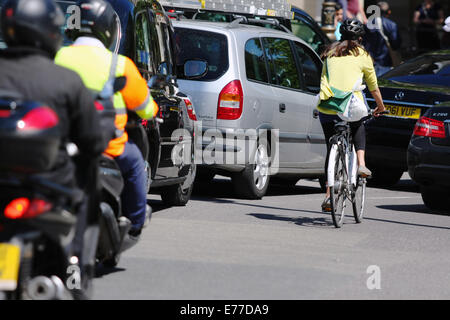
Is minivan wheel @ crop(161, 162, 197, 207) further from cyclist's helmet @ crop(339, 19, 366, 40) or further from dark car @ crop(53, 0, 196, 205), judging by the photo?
cyclist's helmet @ crop(339, 19, 366, 40)

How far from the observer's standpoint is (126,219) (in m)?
6.52

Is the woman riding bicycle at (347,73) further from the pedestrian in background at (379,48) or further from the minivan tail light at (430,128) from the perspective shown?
the pedestrian in background at (379,48)

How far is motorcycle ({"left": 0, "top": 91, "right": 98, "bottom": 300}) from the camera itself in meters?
4.42

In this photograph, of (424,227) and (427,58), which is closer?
(424,227)

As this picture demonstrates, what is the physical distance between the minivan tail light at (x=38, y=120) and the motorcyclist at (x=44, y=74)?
150 mm

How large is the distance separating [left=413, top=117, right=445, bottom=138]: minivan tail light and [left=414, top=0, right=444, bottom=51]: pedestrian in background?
14.1 m

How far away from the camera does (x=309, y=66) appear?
43.4ft

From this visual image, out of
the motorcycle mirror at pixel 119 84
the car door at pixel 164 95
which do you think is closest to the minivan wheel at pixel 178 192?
the car door at pixel 164 95

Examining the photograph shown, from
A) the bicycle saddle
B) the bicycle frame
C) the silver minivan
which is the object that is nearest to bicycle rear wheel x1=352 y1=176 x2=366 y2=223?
the bicycle frame

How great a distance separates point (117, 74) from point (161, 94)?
12.3 feet

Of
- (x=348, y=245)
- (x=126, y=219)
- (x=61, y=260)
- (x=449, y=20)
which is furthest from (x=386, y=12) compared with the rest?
(x=61, y=260)

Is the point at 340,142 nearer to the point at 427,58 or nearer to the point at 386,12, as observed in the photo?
the point at 427,58

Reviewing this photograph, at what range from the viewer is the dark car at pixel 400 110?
13.2 m

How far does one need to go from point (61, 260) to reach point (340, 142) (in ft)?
17.7
